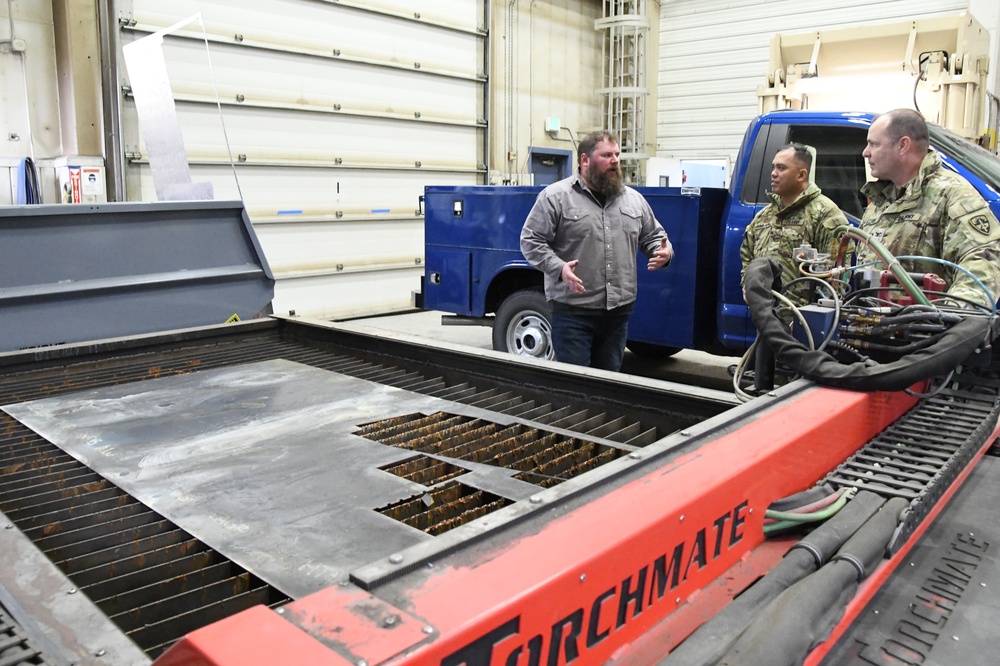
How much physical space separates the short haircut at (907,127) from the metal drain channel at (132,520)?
5.35 ft

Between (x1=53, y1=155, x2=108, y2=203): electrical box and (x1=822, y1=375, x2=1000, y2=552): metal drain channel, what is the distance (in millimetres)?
6741

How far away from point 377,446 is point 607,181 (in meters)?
2.20

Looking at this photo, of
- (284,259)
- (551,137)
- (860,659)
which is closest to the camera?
(860,659)

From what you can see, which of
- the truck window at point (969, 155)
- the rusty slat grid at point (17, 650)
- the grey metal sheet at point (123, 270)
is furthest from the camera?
the truck window at point (969, 155)

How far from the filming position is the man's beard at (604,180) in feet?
12.6

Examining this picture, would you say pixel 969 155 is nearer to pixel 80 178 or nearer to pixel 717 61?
pixel 80 178

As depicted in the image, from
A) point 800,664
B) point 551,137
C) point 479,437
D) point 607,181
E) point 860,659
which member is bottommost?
point 860,659

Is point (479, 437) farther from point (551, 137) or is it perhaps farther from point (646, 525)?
point (551, 137)

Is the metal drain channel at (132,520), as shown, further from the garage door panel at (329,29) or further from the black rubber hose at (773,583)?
the garage door panel at (329,29)

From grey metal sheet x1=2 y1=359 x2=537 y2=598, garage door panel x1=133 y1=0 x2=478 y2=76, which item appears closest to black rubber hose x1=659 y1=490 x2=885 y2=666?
grey metal sheet x1=2 y1=359 x2=537 y2=598

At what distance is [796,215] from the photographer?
13.3 ft

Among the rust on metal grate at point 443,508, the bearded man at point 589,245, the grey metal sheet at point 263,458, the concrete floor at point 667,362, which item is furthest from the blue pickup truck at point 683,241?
the rust on metal grate at point 443,508

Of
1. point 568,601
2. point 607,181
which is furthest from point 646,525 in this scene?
point 607,181

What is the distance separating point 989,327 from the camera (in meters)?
2.16
